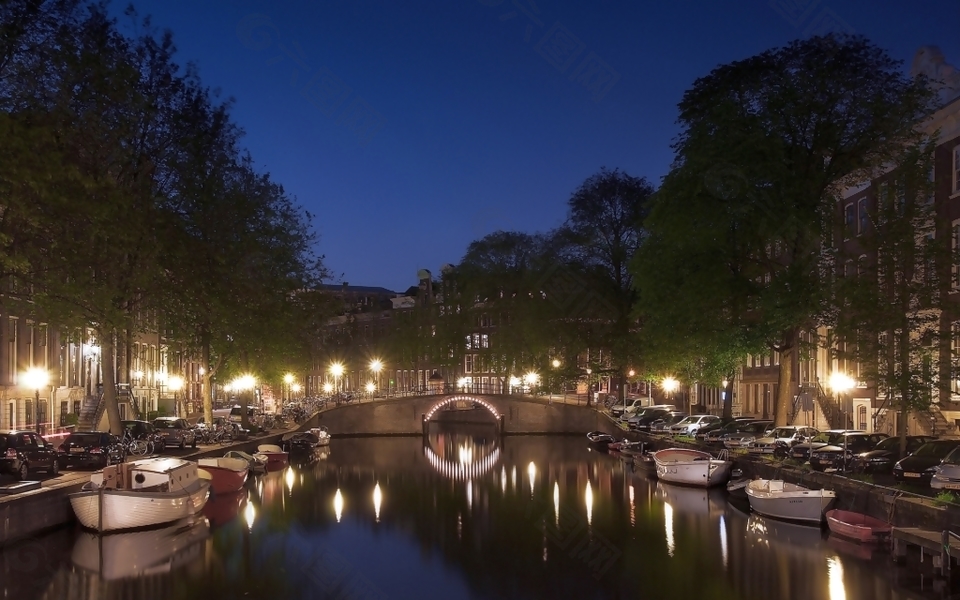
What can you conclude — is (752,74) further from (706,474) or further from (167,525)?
(167,525)

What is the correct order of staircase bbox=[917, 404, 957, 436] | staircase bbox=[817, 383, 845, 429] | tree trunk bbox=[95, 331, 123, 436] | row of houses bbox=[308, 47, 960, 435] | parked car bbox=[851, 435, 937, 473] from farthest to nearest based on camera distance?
staircase bbox=[817, 383, 845, 429], staircase bbox=[917, 404, 957, 436], tree trunk bbox=[95, 331, 123, 436], row of houses bbox=[308, 47, 960, 435], parked car bbox=[851, 435, 937, 473]

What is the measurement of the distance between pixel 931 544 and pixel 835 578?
2.57 metres

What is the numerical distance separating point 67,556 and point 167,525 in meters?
6.11

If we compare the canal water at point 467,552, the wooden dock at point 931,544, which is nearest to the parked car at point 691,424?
the canal water at point 467,552

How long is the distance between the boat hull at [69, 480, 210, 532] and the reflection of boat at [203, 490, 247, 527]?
2150mm

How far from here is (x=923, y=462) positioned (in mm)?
32312

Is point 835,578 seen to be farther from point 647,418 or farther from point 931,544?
point 647,418

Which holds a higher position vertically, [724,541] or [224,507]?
[724,541]

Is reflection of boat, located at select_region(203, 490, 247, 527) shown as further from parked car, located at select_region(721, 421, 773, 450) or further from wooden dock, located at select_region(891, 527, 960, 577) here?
parked car, located at select_region(721, 421, 773, 450)

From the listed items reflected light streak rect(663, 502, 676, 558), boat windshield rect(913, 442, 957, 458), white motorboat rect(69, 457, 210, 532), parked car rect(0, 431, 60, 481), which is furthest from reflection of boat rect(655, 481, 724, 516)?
parked car rect(0, 431, 60, 481)

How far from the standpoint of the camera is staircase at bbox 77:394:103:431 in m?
55.5

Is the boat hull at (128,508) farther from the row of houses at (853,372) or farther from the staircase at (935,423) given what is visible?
the staircase at (935,423)

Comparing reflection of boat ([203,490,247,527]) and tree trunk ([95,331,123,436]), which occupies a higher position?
tree trunk ([95,331,123,436])

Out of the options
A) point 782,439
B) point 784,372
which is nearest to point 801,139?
point 784,372
